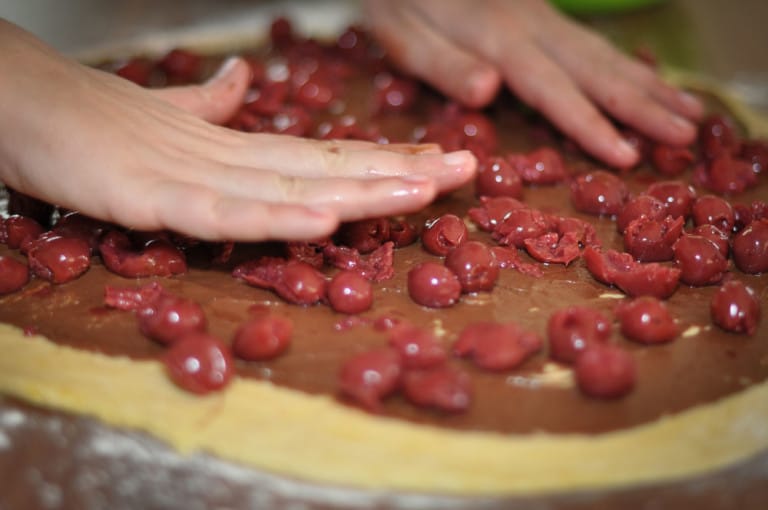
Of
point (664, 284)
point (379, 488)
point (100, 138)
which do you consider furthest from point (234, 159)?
point (664, 284)

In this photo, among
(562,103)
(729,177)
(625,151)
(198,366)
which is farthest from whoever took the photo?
(562,103)

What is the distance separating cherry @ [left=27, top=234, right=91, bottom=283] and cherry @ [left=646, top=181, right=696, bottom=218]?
47.0 inches

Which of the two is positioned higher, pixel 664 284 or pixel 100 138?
pixel 100 138

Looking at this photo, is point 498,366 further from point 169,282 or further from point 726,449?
point 169,282

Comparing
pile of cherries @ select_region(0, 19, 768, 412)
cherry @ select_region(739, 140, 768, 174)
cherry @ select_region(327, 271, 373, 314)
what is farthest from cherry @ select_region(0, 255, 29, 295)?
cherry @ select_region(739, 140, 768, 174)

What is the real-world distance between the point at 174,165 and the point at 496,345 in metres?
0.65

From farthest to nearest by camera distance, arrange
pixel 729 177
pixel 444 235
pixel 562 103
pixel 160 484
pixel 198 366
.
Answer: pixel 562 103 < pixel 729 177 < pixel 444 235 < pixel 198 366 < pixel 160 484

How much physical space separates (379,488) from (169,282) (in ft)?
2.04

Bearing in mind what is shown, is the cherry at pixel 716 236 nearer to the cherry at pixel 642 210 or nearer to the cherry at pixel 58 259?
the cherry at pixel 642 210

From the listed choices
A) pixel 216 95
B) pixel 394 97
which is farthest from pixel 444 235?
pixel 394 97

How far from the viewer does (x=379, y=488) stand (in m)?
1.18

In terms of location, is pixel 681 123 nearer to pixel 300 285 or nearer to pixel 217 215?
pixel 300 285

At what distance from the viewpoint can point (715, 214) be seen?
1.72m

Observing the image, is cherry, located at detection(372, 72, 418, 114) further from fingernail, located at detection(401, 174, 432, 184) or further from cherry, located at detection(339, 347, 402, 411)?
cherry, located at detection(339, 347, 402, 411)
